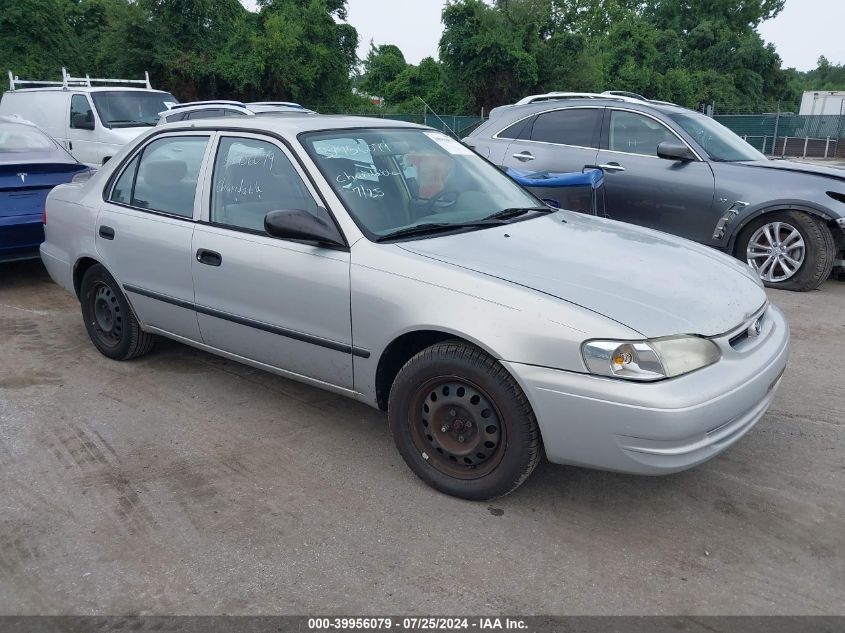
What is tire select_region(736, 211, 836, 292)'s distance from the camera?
6.57 meters

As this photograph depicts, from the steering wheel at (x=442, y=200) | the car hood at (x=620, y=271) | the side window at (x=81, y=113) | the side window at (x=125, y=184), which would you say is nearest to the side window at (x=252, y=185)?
the steering wheel at (x=442, y=200)

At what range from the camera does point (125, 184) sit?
4.73m

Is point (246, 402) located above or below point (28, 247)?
below

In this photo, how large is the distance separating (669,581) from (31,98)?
13546 mm

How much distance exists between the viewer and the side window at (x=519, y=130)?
7.89m

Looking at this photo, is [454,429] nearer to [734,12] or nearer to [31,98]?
[31,98]

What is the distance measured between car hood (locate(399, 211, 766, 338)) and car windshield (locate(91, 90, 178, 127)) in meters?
10.0

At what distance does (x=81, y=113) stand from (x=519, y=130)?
7735 millimetres

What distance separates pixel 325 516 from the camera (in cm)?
316

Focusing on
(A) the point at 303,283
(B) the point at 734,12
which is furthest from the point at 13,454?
(B) the point at 734,12

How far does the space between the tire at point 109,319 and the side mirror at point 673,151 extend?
479 cm

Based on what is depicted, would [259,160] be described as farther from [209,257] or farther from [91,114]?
[91,114]

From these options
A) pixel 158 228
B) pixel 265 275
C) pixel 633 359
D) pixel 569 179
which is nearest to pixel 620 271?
pixel 633 359

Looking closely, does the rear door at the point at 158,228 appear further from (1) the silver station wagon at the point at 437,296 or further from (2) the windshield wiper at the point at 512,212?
(2) the windshield wiper at the point at 512,212
